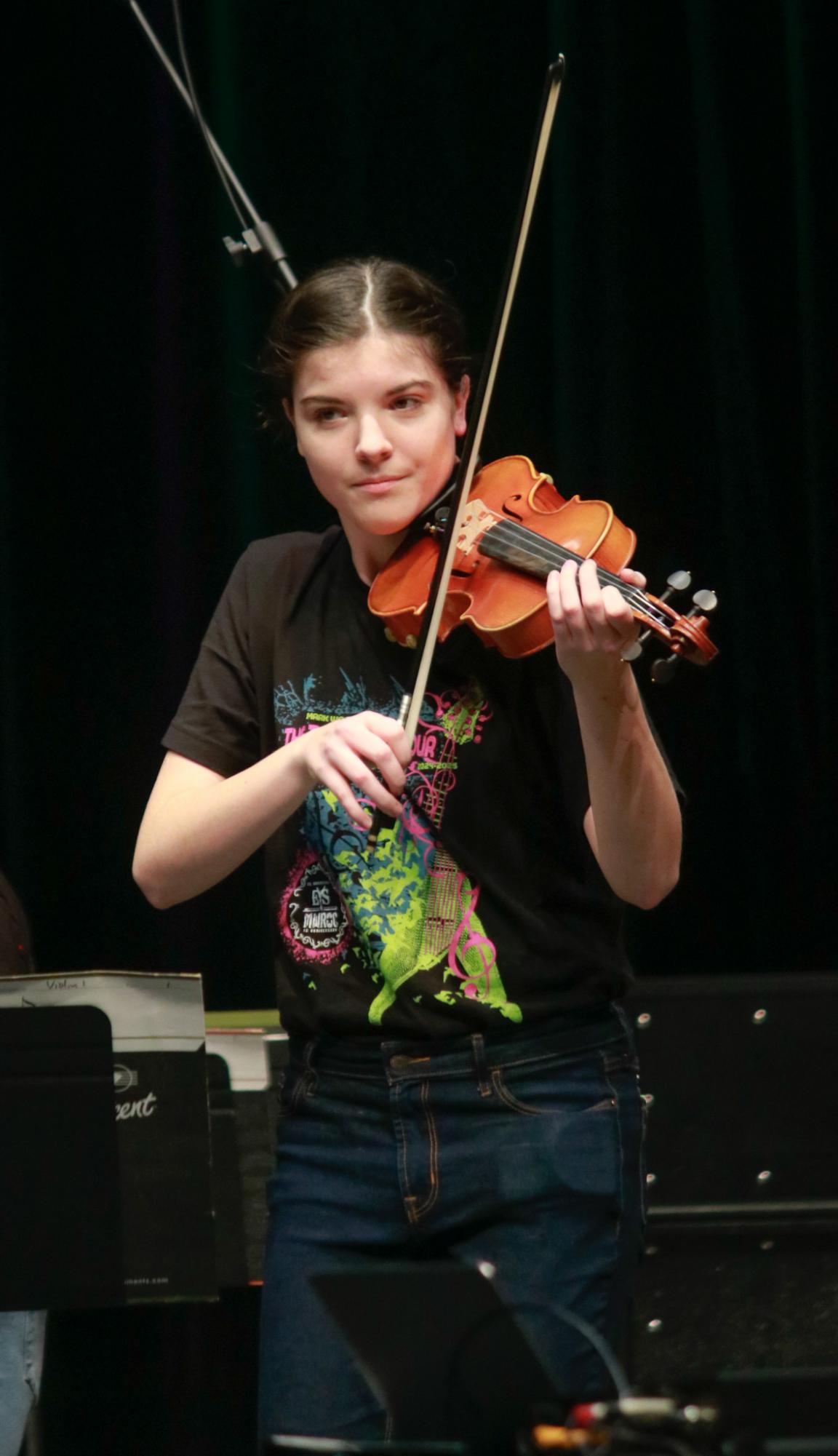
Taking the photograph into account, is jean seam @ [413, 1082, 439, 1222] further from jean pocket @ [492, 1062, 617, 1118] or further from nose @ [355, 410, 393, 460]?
nose @ [355, 410, 393, 460]

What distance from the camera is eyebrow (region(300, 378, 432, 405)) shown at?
1419 mm

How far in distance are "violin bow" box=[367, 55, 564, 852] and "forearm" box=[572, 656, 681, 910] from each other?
133 mm

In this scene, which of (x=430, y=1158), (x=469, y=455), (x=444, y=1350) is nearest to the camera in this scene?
(x=444, y=1350)

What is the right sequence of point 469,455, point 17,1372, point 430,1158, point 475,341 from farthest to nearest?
point 475,341
point 17,1372
point 469,455
point 430,1158

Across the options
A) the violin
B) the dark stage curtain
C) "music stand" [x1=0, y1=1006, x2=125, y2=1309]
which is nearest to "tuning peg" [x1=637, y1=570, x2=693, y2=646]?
the violin

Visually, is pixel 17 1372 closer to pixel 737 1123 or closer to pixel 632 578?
pixel 737 1123

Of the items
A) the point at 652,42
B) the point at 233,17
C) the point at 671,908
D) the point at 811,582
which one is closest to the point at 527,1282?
the point at 671,908

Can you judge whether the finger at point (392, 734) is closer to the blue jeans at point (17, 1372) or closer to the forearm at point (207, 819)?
the forearm at point (207, 819)

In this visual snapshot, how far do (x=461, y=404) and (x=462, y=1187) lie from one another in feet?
2.22

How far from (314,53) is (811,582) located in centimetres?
108

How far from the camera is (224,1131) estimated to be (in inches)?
79.8

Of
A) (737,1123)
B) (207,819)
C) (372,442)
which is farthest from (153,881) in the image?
(737,1123)

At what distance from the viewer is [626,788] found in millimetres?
1282

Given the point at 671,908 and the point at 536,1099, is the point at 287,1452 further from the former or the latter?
the point at 671,908
